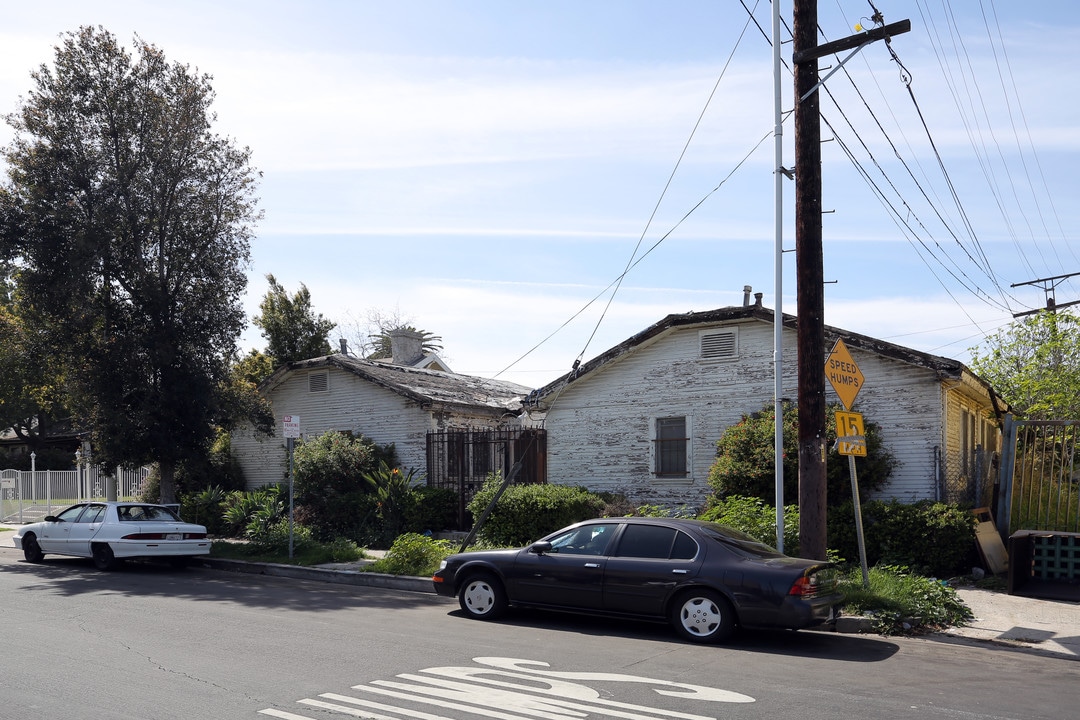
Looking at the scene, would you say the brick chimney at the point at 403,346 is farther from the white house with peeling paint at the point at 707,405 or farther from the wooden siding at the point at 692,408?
the wooden siding at the point at 692,408

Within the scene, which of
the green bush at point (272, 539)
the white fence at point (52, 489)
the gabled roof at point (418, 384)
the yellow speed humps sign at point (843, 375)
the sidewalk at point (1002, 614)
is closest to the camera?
the sidewalk at point (1002, 614)

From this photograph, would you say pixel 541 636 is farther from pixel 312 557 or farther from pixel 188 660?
pixel 312 557

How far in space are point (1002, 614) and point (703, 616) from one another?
458cm

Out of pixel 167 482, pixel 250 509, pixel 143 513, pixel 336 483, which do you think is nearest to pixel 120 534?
pixel 143 513

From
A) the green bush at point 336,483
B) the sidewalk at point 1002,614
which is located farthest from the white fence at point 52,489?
the sidewalk at point 1002,614

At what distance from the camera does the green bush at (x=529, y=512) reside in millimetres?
16688

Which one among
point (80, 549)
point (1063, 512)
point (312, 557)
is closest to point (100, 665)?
point (312, 557)

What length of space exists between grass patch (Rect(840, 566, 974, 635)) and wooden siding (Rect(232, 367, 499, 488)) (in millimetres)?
12988

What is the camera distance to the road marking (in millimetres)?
6344

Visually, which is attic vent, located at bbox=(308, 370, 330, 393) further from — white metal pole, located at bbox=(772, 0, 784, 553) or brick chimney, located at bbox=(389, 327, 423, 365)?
white metal pole, located at bbox=(772, 0, 784, 553)

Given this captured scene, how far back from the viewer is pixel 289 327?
34.5 metres

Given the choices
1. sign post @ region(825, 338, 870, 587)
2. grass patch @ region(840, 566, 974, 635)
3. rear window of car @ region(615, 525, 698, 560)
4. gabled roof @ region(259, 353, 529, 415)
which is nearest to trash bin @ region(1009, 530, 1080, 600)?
grass patch @ region(840, 566, 974, 635)

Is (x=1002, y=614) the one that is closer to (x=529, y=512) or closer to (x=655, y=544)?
(x=655, y=544)

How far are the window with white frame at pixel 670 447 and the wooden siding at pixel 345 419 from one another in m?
6.09
